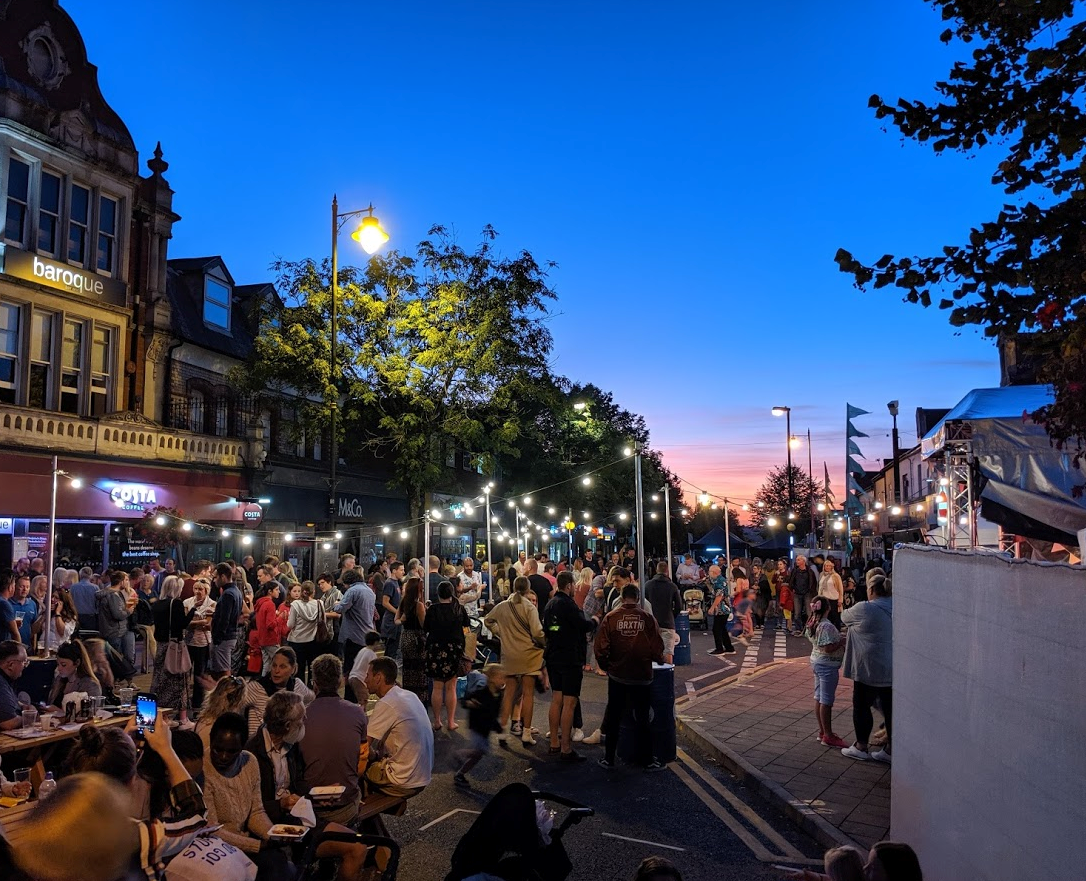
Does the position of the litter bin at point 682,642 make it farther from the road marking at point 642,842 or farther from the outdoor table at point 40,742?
the outdoor table at point 40,742

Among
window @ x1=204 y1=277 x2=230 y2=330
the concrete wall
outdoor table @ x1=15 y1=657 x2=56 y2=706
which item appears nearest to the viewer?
the concrete wall

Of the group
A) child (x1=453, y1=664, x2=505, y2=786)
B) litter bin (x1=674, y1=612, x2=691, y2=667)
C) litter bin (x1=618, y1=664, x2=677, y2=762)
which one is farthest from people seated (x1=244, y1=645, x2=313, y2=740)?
litter bin (x1=674, y1=612, x2=691, y2=667)

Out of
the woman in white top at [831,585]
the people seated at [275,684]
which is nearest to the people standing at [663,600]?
the woman in white top at [831,585]

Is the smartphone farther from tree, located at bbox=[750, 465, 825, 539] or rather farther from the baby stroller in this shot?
tree, located at bbox=[750, 465, 825, 539]

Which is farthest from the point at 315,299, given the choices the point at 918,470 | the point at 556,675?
the point at 918,470

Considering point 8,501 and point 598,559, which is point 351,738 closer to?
point 8,501

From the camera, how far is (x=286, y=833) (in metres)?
4.42

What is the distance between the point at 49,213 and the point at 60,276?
147 cm

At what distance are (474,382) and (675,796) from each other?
55.7 ft

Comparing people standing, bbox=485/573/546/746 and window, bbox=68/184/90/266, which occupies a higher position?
window, bbox=68/184/90/266

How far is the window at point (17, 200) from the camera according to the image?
1781cm

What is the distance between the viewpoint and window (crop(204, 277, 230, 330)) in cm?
2427

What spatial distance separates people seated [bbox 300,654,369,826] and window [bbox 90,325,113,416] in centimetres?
1722

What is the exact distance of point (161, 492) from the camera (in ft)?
66.9
